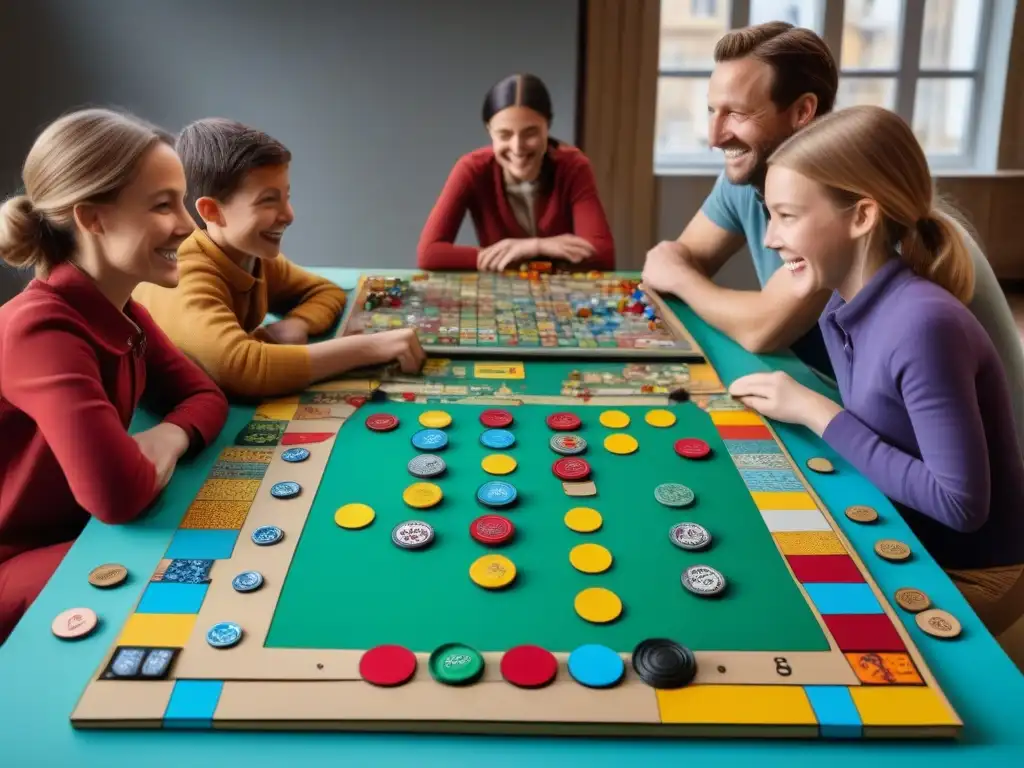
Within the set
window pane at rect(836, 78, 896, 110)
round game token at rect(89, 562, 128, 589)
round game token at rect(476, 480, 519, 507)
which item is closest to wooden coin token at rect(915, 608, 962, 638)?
round game token at rect(476, 480, 519, 507)

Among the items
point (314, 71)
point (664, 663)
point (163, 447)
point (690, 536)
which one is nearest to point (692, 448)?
point (690, 536)

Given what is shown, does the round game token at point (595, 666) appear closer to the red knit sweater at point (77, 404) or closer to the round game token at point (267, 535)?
the round game token at point (267, 535)

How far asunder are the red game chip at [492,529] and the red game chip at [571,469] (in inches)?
5.0

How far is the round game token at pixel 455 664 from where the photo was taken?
0.78 metres

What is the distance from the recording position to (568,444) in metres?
1.23

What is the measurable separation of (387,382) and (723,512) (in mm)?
619

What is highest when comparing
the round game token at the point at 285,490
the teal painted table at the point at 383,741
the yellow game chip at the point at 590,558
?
the round game token at the point at 285,490

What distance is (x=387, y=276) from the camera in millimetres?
2049

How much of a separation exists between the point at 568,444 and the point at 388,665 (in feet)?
1.63

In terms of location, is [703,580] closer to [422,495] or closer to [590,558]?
[590,558]

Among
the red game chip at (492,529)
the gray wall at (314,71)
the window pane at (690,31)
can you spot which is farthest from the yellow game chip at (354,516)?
the window pane at (690,31)

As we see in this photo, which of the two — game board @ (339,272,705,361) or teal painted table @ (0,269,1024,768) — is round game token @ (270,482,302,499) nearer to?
teal painted table @ (0,269,1024,768)

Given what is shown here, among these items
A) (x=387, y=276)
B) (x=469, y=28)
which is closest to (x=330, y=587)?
(x=387, y=276)

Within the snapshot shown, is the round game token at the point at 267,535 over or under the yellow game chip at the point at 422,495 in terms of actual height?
under
